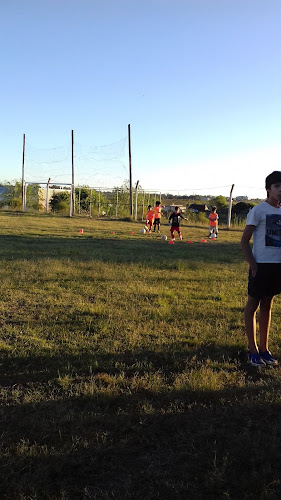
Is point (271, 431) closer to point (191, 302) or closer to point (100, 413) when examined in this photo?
point (100, 413)

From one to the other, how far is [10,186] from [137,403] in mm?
38349

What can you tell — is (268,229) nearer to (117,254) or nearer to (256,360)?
(256,360)

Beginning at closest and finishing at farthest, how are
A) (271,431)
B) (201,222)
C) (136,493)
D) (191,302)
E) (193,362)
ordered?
(136,493) < (271,431) < (193,362) < (191,302) < (201,222)

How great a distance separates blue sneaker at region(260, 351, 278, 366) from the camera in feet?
11.5

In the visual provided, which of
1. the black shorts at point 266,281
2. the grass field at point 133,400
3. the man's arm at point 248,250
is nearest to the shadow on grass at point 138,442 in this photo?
the grass field at point 133,400

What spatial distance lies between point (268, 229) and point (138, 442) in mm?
2186

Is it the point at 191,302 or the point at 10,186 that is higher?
the point at 10,186

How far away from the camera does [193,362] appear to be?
346 centimetres

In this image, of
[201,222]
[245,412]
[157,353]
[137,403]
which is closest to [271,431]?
[245,412]

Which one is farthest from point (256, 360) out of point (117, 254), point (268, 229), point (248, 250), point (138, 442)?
point (117, 254)

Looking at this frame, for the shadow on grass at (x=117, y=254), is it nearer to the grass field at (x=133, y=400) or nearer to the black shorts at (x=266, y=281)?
the grass field at (x=133, y=400)

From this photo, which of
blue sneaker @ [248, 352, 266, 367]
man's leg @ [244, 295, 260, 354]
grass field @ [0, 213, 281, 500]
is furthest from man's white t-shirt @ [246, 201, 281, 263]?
grass field @ [0, 213, 281, 500]

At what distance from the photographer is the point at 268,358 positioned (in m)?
3.56

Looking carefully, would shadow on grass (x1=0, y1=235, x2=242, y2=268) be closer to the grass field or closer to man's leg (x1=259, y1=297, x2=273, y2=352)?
the grass field
